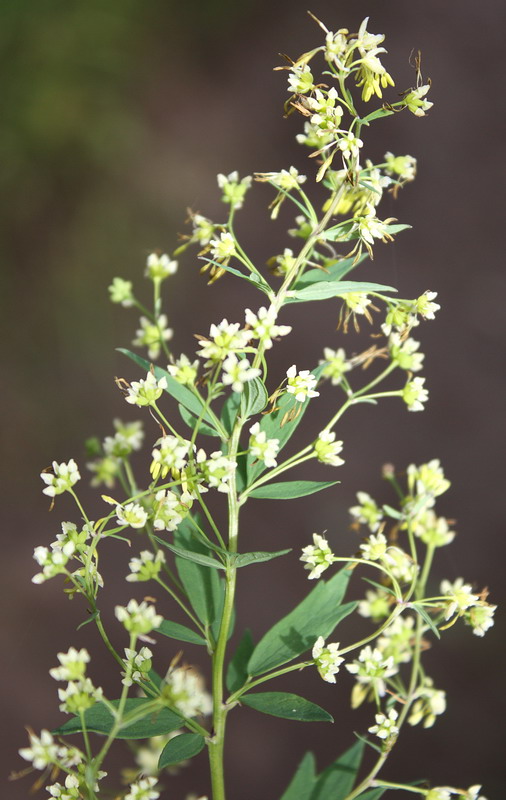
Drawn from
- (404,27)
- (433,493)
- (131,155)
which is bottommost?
(433,493)

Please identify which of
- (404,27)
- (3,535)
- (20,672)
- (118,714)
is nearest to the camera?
(118,714)

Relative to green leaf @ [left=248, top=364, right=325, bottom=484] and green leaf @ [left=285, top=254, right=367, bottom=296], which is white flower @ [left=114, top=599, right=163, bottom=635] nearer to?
green leaf @ [left=248, top=364, right=325, bottom=484]

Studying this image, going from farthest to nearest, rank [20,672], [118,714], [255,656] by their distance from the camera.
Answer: [20,672], [255,656], [118,714]

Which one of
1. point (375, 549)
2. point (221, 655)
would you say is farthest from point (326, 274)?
point (221, 655)

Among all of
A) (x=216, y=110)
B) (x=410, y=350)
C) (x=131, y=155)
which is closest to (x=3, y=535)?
(x=131, y=155)

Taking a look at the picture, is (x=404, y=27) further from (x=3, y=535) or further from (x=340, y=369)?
(x=340, y=369)

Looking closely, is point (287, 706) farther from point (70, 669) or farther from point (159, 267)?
point (159, 267)

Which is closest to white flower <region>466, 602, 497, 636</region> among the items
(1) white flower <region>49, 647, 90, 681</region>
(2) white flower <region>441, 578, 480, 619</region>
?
(2) white flower <region>441, 578, 480, 619</region>
